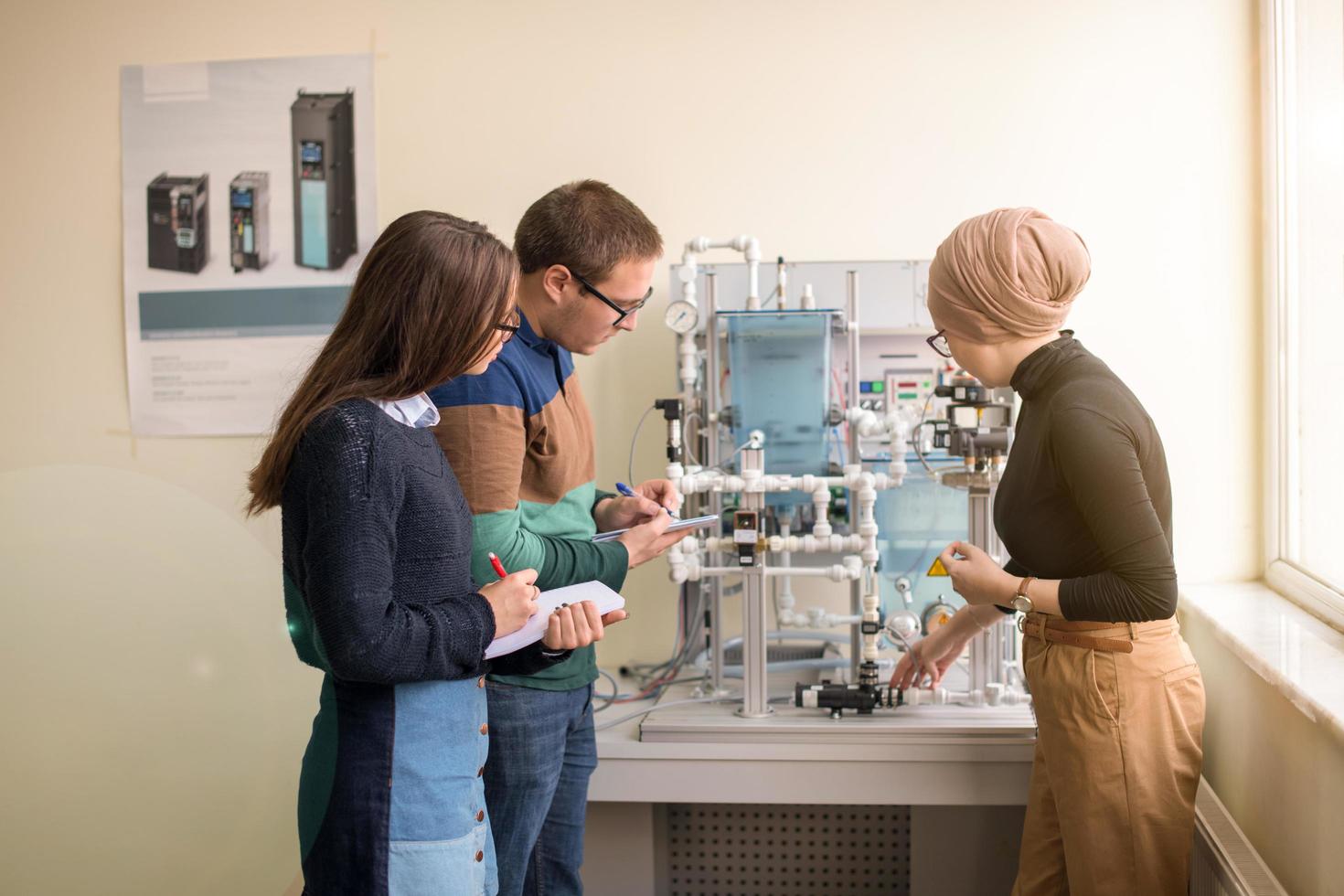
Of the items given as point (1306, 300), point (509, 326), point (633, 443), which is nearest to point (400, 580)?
point (509, 326)

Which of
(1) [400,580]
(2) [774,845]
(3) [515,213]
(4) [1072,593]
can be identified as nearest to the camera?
(1) [400,580]

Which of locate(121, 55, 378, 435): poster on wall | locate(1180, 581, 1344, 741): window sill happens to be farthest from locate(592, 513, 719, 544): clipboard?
locate(121, 55, 378, 435): poster on wall

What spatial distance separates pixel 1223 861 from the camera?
1.56 metres

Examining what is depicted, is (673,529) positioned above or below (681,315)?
below

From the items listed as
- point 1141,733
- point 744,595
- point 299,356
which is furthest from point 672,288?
point 1141,733

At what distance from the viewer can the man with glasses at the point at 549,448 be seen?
136 cm

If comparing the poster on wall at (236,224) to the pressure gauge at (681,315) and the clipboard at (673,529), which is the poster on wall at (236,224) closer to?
the pressure gauge at (681,315)

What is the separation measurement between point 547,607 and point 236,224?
6.22ft

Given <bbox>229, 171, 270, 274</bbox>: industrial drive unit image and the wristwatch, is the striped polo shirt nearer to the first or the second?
the wristwatch

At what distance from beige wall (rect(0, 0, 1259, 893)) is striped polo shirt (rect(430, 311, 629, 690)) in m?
1.04

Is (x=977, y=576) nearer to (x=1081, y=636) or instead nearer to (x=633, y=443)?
(x=1081, y=636)

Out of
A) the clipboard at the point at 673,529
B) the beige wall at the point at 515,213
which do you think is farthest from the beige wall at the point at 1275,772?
the clipboard at the point at 673,529

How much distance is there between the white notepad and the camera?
118 cm

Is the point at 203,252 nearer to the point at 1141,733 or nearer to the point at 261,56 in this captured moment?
the point at 261,56
